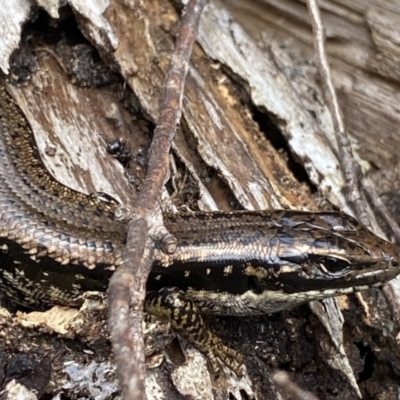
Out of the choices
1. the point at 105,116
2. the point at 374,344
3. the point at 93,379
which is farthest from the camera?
the point at 105,116

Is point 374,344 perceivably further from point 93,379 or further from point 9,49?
point 9,49

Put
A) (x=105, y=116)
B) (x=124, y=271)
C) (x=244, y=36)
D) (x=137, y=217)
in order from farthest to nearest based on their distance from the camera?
(x=244, y=36), (x=105, y=116), (x=137, y=217), (x=124, y=271)

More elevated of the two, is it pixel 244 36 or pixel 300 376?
pixel 244 36

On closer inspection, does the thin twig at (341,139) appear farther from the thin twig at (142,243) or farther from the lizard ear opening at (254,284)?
the lizard ear opening at (254,284)

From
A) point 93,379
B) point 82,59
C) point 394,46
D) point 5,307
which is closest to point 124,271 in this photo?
point 93,379

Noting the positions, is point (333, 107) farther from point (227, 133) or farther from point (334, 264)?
point (334, 264)

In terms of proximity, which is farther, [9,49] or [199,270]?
[9,49]

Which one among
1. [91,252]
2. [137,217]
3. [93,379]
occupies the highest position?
[91,252]
